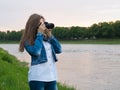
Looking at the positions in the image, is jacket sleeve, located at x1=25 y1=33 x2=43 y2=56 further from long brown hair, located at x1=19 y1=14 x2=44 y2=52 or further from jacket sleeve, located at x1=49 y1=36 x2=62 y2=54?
jacket sleeve, located at x1=49 y1=36 x2=62 y2=54

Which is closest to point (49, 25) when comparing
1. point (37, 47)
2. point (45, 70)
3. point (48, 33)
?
point (48, 33)

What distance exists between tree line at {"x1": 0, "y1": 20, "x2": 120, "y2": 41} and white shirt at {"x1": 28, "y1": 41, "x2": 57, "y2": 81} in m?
107

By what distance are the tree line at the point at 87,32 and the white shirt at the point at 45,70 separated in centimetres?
10735

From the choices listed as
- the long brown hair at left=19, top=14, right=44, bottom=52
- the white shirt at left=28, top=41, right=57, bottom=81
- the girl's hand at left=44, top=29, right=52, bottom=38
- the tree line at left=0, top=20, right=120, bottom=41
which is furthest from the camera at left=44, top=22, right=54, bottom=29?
the tree line at left=0, top=20, right=120, bottom=41

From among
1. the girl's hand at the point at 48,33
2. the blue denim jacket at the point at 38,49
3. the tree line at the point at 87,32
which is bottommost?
the tree line at the point at 87,32

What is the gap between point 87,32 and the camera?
12688 cm

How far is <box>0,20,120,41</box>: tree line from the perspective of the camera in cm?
11550

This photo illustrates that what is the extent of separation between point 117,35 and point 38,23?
108702mm

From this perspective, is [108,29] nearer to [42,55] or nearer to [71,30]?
[71,30]

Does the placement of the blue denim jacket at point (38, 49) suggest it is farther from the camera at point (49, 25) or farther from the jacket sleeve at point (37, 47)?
the camera at point (49, 25)

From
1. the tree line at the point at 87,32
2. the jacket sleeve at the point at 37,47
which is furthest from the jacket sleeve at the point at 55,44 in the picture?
the tree line at the point at 87,32

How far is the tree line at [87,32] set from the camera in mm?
115500

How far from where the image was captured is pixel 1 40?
142750 mm

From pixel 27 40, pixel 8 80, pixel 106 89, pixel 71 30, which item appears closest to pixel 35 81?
pixel 27 40
